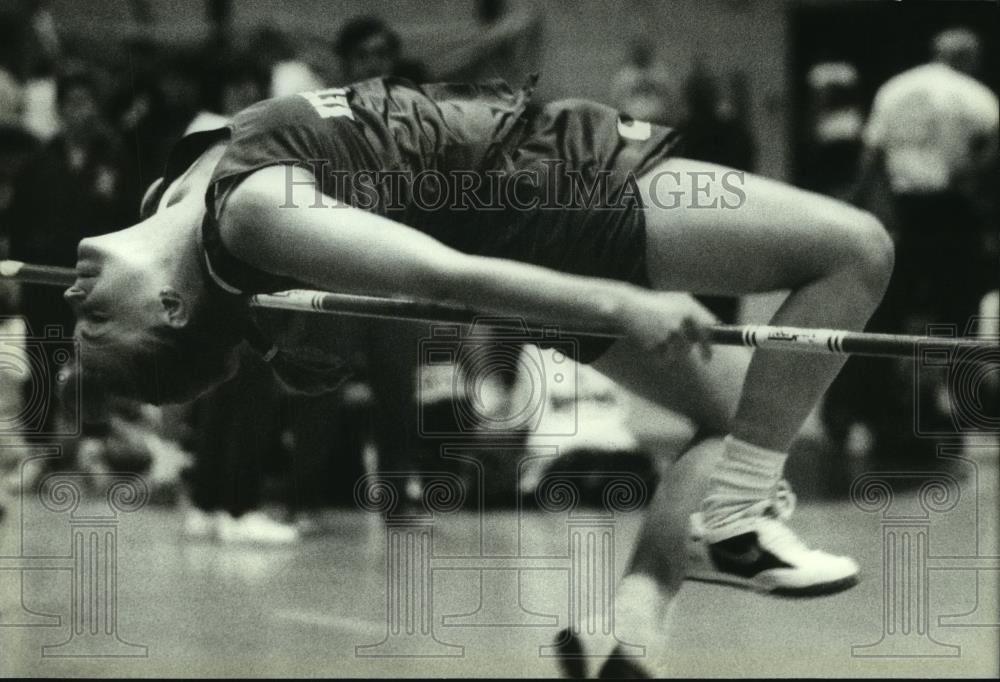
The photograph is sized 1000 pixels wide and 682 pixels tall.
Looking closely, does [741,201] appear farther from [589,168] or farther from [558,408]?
[558,408]

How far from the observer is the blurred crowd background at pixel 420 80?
230 centimetres

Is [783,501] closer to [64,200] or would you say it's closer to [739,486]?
[739,486]

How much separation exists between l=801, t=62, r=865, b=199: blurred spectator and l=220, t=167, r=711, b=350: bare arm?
0.38 meters

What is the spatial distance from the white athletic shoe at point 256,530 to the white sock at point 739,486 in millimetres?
782

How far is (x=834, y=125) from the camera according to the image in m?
2.34

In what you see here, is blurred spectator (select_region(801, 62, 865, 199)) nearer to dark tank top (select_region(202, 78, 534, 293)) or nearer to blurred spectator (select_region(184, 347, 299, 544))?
dark tank top (select_region(202, 78, 534, 293))

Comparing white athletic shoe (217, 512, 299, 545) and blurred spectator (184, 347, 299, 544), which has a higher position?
blurred spectator (184, 347, 299, 544)

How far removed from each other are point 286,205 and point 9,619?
0.98 metres

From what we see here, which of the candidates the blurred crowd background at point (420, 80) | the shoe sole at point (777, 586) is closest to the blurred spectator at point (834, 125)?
the blurred crowd background at point (420, 80)

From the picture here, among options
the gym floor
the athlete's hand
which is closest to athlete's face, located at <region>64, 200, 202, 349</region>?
the gym floor

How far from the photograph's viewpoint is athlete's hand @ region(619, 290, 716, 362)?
216 centimetres

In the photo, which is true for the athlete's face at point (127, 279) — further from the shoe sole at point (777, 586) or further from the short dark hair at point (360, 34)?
the shoe sole at point (777, 586)

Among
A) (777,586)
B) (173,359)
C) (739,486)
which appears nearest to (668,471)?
(739,486)

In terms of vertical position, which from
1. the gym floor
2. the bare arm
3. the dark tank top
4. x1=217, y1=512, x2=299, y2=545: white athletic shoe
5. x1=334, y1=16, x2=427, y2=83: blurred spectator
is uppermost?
x1=334, y1=16, x2=427, y2=83: blurred spectator
